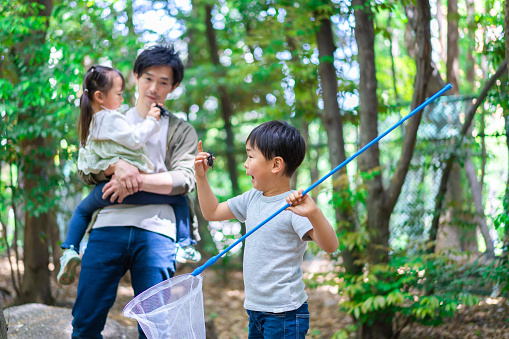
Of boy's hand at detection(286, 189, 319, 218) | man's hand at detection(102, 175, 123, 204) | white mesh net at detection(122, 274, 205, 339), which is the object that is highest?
man's hand at detection(102, 175, 123, 204)

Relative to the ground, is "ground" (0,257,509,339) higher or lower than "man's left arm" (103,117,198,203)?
lower

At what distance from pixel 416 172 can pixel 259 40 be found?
6.35ft

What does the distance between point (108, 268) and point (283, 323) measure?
2.62ft

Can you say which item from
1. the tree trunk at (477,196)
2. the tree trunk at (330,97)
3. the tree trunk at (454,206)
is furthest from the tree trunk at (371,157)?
the tree trunk at (477,196)

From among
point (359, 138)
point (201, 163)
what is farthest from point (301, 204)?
point (359, 138)

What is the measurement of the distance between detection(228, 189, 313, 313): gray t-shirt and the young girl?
1.77 feet

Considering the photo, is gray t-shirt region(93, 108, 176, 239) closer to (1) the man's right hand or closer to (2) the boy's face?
(1) the man's right hand

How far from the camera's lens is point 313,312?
501 centimetres

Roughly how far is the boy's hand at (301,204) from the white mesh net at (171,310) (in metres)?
0.44

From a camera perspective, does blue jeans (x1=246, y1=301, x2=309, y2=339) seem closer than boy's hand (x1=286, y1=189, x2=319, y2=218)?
No

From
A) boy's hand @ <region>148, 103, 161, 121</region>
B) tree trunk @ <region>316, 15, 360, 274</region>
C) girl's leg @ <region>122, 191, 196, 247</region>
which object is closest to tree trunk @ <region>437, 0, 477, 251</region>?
tree trunk @ <region>316, 15, 360, 274</region>

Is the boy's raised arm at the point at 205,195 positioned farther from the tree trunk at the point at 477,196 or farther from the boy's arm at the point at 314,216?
the tree trunk at the point at 477,196

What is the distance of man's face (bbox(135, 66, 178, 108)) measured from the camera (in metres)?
2.29

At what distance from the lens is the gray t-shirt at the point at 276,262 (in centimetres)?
174
